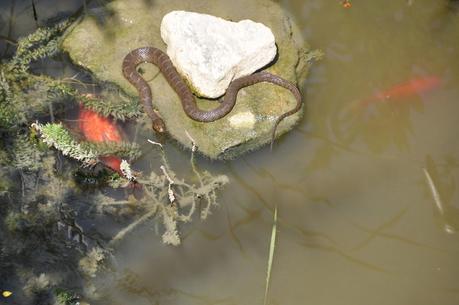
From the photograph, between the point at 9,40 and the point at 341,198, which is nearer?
the point at 341,198

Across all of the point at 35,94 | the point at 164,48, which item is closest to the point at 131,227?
the point at 35,94

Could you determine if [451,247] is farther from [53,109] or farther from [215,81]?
[53,109]

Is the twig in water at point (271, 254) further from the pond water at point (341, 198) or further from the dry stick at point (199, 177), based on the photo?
the dry stick at point (199, 177)

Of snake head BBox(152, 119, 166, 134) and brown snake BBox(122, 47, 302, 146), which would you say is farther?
brown snake BBox(122, 47, 302, 146)

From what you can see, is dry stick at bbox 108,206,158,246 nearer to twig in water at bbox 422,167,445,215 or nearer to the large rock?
the large rock

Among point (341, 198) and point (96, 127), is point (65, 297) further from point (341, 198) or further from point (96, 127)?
point (341, 198)

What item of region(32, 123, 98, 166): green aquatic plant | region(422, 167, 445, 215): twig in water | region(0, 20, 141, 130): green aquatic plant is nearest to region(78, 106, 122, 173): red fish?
region(0, 20, 141, 130): green aquatic plant

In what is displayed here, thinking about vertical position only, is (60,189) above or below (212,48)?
below
